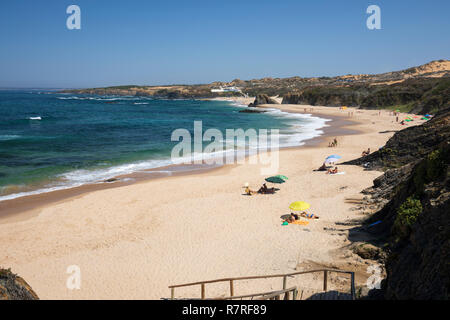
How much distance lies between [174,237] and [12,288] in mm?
6783

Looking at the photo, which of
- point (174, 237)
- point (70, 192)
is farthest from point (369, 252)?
point (70, 192)

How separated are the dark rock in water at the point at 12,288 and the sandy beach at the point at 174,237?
122 inches

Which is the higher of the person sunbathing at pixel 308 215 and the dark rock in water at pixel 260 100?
the dark rock in water at pixel 260 100

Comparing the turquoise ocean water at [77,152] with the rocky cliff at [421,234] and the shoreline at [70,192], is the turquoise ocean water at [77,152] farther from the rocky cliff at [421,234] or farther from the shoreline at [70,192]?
the rocky cliff at [421,234]

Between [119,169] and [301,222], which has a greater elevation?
[119,169]

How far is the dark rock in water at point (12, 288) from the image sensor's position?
227 inches

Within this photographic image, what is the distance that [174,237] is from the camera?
12469 mm

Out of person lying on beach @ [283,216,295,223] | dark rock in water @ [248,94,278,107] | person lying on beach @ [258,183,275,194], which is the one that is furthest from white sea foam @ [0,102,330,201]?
dark rock in water @ [248,94,278,107]

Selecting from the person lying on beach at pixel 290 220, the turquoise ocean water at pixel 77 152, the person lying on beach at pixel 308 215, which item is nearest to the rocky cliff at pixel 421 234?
the person lying on beach at pixel 308 215

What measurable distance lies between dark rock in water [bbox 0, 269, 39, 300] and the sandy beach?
309cm

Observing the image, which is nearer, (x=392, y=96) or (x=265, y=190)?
(x=265, y=190)

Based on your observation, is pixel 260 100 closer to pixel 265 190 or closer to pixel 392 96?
pixel 392 96

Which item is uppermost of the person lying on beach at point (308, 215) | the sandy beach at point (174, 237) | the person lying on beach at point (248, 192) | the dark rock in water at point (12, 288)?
the dark rock in water at point (12, 288)

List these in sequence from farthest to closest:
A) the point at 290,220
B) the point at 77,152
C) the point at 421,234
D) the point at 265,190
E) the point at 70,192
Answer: the point at 77,152 < the point at 70,192 < the point at 265,190 < the point at 290,220 < the point at 421,234
